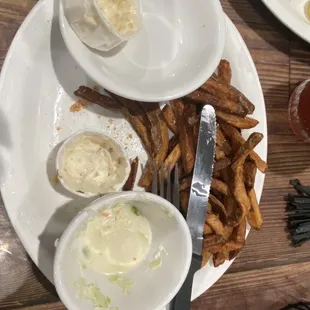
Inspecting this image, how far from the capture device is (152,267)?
1.27 metres

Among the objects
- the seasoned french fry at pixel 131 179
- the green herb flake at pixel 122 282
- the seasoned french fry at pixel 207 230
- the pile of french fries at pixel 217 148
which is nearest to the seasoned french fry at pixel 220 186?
the pile of french fries at pixel 217 148

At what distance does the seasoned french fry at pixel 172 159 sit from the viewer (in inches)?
51.0

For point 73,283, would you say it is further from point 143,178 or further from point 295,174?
point 295,174

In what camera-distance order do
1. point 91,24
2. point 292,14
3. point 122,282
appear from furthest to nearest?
point 292,14, point 122,282, point 91,24

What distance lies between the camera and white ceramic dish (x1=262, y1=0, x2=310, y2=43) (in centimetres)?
142

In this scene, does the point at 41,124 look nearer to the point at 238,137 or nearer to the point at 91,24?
the point at 91,24

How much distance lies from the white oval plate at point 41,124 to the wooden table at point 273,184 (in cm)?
16

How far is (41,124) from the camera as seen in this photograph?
1.27 meters

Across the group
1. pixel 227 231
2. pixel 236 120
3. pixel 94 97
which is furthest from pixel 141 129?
pixel 227 231

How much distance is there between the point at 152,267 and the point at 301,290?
0.62m

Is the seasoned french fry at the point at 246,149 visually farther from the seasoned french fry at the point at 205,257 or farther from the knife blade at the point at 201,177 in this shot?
the seasoned french fry at the point at 205,257

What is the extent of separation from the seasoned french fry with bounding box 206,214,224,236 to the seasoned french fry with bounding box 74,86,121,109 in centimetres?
39

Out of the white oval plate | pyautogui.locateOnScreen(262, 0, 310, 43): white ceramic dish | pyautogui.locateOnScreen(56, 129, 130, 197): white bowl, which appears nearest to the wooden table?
pyautogui.locateOnScreen(262, 0, 310, 43): white ceramic dish

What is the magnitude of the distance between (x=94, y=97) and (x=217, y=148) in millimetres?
351
